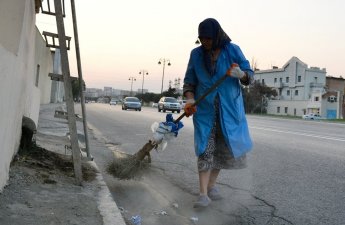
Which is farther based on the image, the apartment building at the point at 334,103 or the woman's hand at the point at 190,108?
the apartment building at the point at 334,103

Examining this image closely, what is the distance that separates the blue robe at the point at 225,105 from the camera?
462 centimetres

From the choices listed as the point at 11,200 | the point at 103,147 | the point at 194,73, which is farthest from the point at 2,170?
the point at 103,147

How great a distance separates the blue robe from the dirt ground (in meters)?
1.29

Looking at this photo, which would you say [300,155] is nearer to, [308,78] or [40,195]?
[40,195]

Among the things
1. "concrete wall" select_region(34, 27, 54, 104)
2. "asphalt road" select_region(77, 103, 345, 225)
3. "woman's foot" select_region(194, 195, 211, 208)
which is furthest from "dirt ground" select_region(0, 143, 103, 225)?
"concrete wall" select_region(34, 27, 54, 104)

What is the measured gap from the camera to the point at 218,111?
4637 mm

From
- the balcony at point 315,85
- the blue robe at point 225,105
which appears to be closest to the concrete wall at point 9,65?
the blue robe at point 225,105

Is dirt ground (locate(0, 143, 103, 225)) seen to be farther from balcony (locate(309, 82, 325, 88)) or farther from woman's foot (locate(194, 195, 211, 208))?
balcony (locate(309, 82, 325, 88))

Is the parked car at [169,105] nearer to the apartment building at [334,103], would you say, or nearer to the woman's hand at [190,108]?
the woman's hand at [190,108]

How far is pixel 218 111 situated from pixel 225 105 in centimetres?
9

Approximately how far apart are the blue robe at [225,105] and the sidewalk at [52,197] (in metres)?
1.16

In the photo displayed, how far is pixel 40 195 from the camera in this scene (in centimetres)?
421

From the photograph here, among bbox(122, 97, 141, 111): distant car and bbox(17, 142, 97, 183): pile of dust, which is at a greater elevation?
bbox(122, 97, 141, 111): distant car

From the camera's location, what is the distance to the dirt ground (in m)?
3.58
